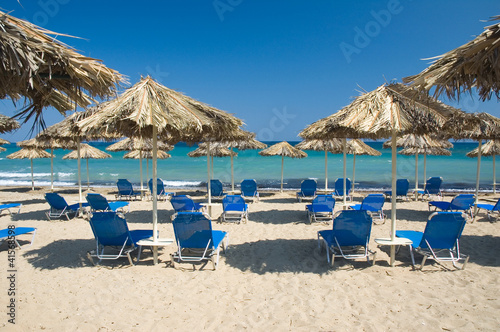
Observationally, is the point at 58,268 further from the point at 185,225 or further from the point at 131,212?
the point at 131,212

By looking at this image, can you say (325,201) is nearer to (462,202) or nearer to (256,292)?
(462,202)

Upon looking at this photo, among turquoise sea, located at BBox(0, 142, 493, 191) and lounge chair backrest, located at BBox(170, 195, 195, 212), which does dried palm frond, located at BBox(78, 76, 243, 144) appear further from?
turquoise sea, located at BBox(0, 142, 493, 191)

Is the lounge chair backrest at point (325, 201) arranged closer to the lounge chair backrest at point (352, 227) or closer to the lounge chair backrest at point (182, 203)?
the lounge chair backrest at point (352, 227)

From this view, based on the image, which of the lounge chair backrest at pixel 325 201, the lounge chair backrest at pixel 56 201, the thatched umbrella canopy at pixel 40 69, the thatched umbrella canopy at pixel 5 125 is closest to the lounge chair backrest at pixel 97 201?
the lounge chair backrest at pixel 56 201

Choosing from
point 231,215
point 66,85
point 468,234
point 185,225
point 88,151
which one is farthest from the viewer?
point 88,151

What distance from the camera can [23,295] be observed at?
333 cm

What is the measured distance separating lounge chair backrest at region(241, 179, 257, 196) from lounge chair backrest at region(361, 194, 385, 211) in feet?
13.5

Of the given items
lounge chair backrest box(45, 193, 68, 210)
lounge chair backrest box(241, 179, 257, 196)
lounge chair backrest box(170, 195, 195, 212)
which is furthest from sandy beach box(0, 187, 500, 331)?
lounge chair backrest box(241, 179, 257, 196)

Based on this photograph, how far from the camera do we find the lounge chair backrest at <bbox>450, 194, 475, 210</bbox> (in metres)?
6.71

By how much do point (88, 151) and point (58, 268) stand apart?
30.1ft

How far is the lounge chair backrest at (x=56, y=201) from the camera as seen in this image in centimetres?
714

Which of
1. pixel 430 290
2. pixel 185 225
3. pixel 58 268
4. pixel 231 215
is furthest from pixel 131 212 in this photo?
pixel 430 290

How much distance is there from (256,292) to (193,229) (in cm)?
129

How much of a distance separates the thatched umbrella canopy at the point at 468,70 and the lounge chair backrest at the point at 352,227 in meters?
1.83
